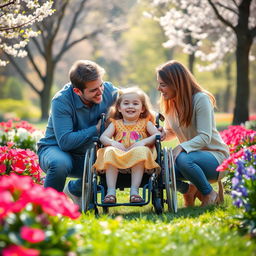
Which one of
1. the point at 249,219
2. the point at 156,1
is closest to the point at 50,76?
the point at 156,1

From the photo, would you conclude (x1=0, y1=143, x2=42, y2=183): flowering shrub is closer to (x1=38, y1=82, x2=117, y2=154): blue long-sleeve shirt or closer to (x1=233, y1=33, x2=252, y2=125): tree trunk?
(x1=38, y1=82, x2=117, y2=154): blue long-sleeve shirt

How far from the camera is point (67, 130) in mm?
5273

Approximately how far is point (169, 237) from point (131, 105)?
6.50ft

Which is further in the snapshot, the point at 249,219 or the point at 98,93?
the point at 98,93

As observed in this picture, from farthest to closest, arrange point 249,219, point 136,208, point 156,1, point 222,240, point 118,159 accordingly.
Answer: point 156,1 → point 136,208 → point 118,159 → point 249,219 → point 222,240

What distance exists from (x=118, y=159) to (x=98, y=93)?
0.72 metres

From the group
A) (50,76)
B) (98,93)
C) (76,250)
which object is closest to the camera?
(76,250)

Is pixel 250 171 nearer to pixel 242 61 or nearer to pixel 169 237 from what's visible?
pixel 169 237

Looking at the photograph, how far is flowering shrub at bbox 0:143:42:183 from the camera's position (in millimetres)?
5559

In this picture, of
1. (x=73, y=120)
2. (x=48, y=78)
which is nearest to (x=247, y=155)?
(x=73, y=120)

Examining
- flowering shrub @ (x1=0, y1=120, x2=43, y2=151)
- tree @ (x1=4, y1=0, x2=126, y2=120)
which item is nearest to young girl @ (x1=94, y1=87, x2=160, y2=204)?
flowering shrub @ (x1=0, y1=120, x2=43, y2=151)

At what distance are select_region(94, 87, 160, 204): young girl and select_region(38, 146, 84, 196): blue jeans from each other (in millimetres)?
331

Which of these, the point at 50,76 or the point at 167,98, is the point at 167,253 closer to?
the point at 167,98

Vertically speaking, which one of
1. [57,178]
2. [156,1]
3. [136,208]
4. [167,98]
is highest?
[156,1]
